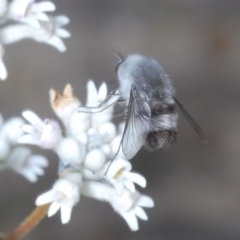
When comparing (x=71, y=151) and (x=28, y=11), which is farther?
(x=28, y=11)

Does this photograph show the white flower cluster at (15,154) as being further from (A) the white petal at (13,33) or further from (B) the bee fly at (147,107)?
(B) the bee fly at (147,107)

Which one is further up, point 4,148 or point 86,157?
point 86,157

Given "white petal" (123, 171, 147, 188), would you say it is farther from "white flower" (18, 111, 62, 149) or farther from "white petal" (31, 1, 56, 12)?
"white petal" (31, 1, 56, 12)

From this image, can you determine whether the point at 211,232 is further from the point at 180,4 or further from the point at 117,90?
the point at 117,90

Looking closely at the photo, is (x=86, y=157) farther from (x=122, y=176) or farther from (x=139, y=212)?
(x=139, y=212)

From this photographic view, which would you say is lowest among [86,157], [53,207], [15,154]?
[15,154]

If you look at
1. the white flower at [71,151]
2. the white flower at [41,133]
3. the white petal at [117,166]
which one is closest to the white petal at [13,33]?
the white flower at [41,133]

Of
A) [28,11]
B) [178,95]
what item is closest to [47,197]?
[28,11]
